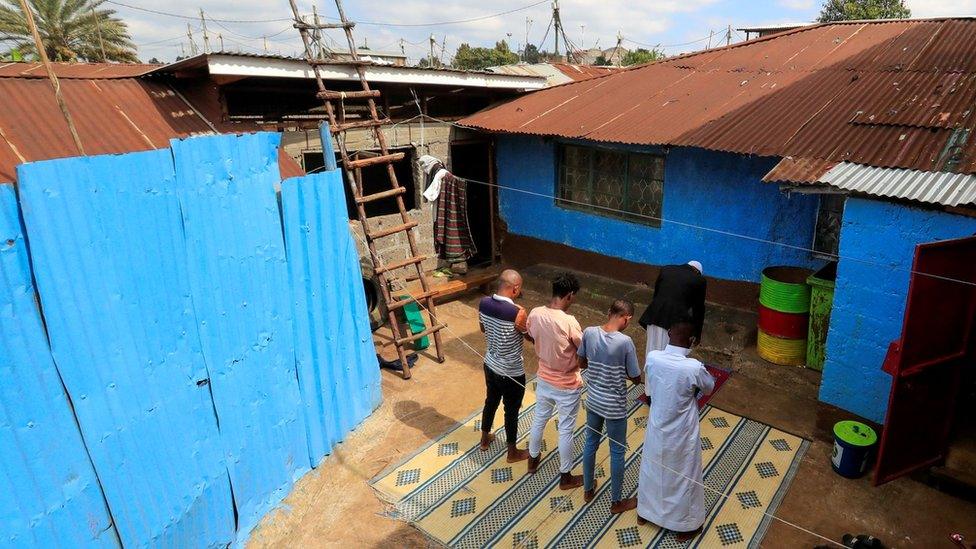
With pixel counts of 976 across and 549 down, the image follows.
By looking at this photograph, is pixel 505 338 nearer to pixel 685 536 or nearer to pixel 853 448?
pixel 685 536

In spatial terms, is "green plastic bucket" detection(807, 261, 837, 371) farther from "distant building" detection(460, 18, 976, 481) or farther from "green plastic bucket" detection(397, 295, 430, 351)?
"green plastic bucket" detection(397, 295, 430, 351)

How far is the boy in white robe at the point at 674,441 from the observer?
3.64 m

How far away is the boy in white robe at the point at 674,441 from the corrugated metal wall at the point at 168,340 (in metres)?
2.77

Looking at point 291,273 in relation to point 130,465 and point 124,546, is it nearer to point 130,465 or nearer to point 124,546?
point 130,465

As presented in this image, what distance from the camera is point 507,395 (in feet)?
15.6

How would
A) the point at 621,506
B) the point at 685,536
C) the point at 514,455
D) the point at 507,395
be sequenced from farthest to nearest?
the point at 514,455 < the point at 507,395 < the point at 621,506 < the point at 685,536

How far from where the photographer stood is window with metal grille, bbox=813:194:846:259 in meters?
6.41

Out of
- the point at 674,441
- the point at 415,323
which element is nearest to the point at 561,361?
the point at 674,441

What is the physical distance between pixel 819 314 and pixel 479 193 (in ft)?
20.0

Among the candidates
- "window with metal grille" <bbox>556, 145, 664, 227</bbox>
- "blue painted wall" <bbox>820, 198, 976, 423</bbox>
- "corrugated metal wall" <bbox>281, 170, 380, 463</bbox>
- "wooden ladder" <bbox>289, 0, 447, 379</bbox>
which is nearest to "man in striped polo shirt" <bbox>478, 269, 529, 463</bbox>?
"corrugated metal wall" <bbox>281, 170, 380, 463</bbox>

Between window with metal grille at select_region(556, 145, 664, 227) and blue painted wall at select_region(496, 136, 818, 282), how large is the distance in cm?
14

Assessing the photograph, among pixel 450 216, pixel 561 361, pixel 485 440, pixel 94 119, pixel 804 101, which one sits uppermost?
pixel 94 119

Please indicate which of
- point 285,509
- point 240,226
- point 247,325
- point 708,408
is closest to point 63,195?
point 240,226

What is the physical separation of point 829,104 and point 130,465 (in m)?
7.42
